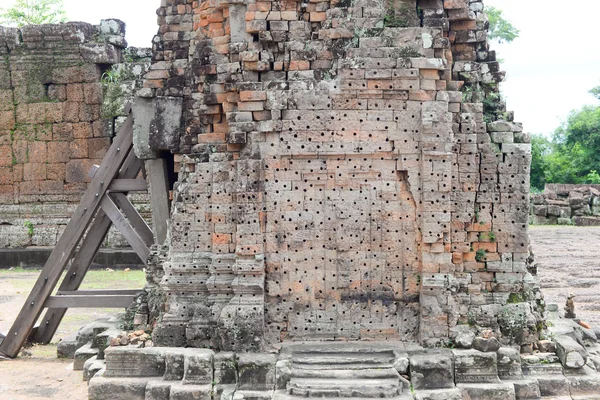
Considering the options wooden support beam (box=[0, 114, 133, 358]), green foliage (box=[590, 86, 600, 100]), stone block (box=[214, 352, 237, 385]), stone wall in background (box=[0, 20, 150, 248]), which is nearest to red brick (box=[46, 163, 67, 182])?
stone wall in background (box=[0, 20, 150, 248])

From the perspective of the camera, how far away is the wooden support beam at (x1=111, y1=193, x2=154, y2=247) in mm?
10029

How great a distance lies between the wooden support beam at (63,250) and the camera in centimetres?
977

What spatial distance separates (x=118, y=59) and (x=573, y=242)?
13488 mm

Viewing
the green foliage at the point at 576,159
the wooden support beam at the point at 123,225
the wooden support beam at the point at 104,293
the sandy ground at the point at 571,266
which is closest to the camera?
the wooden support beam at the point at 123,225

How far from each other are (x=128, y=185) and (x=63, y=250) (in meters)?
1.29

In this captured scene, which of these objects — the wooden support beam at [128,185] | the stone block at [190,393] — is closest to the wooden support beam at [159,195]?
the wooden support beam at [128,185]

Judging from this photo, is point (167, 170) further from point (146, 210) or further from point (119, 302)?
point (146, 210)

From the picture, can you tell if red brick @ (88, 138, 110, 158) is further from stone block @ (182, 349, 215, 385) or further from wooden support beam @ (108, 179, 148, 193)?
stone block @ (182, 349, 215, 385)

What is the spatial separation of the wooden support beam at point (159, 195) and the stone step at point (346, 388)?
3.07m

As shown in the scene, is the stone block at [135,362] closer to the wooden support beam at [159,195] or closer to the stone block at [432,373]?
the wooden support beam at [159,195]

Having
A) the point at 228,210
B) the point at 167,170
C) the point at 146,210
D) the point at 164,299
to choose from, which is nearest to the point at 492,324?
the point at 228,210

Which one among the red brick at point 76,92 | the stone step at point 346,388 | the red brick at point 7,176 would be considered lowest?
the stone step at point 346,388

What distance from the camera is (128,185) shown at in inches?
385

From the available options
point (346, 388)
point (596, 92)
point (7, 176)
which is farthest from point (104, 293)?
point (596, 92)
